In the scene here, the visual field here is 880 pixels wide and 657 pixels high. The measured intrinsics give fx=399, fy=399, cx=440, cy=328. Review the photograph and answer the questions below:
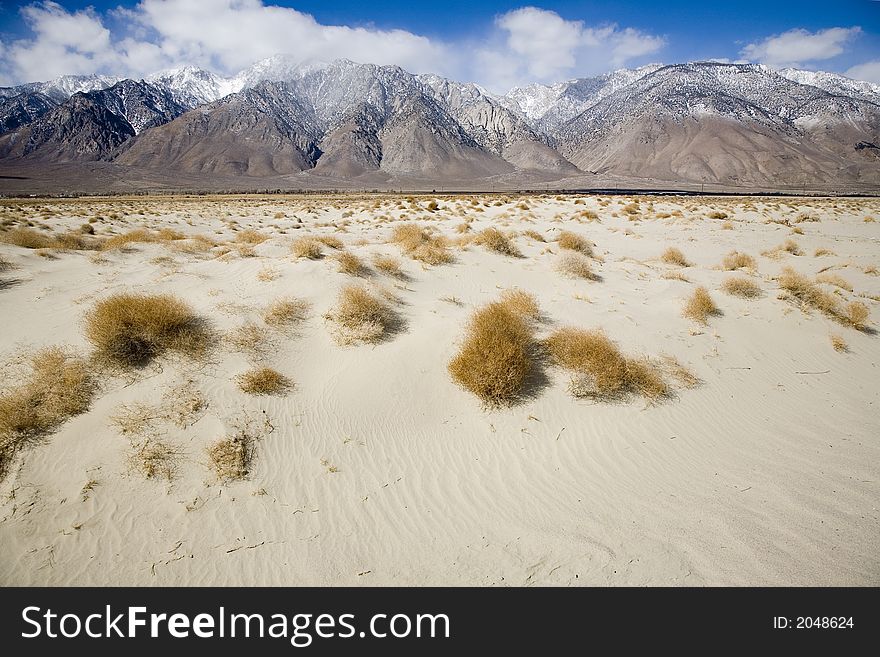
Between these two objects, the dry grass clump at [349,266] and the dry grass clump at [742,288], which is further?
the dry grass clump at [742,288]

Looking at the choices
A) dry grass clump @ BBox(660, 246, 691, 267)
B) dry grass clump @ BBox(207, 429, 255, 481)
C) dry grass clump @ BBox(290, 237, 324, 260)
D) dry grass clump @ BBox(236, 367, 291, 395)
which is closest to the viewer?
dry grass clump @ BBox(207, 429, 255, 481)

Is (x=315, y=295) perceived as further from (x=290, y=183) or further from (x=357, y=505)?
(x=290, y=183)

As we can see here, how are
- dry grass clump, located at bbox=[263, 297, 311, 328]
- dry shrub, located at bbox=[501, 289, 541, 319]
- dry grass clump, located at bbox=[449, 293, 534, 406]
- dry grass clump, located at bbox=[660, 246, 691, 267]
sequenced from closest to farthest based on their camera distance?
dry grass clump, located at bbox=[449, 293, 534, 406], dry grass clump, located at bbox=[263, 297, 311, 328], dry shrub, located at bbox=[501, 289, 541, 319], dry grass clump, located at bbox=[660, 246, 691, 267]

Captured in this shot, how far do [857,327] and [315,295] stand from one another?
11.3 metres

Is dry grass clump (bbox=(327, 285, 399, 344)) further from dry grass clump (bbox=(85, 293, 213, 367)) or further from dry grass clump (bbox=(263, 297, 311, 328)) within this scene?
dry grass clump (bbox=(85, 293, 213, 367))

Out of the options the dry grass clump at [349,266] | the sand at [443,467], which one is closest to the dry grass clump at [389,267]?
the dry grass clump at [349,266]

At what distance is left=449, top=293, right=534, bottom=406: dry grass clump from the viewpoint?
551 centimetres

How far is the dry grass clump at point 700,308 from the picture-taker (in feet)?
26.7

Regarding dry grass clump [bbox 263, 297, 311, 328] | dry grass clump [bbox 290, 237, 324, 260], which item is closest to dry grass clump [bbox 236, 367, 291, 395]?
dry grass clump [bbox 263, 297, 311, 328]

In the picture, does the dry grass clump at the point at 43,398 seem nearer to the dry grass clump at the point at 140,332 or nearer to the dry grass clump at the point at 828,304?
the dry grass clump at the point at 140,332

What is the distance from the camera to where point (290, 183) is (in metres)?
144

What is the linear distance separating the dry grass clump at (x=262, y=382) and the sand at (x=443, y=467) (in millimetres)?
158

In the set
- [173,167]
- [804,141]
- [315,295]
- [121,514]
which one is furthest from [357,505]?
[804,141]

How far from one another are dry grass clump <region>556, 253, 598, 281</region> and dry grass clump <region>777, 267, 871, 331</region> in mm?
4249
